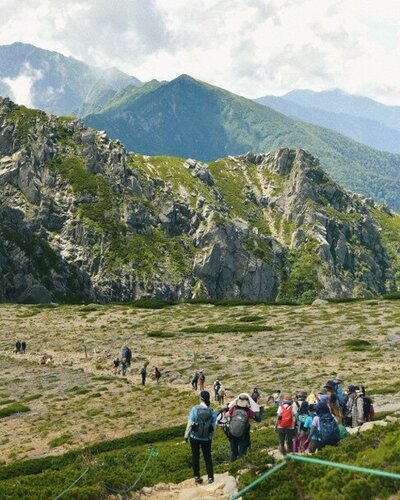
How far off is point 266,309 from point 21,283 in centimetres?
10846

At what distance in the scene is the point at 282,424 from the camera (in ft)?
68.5

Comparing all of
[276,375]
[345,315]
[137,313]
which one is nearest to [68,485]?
[276,375]

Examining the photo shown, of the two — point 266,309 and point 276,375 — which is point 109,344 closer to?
point 276,375

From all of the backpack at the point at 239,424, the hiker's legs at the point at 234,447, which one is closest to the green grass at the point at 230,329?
the hiker's legs at the point at 234,447

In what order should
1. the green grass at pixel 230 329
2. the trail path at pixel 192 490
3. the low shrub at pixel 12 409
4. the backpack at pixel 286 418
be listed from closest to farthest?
the trail path at pixel 192 490
the backpack at pixel 286 418
the low shrub at pixel 12 409
the green grass at pixel 230 329

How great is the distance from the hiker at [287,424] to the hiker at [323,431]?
1859 mm

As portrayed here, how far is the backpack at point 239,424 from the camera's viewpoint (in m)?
19.8

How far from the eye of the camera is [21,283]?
17662 cm

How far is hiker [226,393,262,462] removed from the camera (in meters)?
19.8

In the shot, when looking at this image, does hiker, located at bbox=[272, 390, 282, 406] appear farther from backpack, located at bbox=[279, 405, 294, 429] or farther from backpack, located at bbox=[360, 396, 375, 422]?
backpack, located at bbox=[279, 405, 294, 429]

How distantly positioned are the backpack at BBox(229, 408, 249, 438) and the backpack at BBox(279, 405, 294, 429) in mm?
1624

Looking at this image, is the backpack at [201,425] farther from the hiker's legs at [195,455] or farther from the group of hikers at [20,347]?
the group of hikers at [20,347]

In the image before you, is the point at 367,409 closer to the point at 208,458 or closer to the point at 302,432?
the point at 302,432

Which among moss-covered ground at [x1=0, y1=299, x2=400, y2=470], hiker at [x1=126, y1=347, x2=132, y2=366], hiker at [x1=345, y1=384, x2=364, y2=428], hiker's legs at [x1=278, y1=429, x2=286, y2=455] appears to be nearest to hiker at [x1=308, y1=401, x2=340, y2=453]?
hiker's legs at [x1=278, y1=429, x2=286, y2=455]
